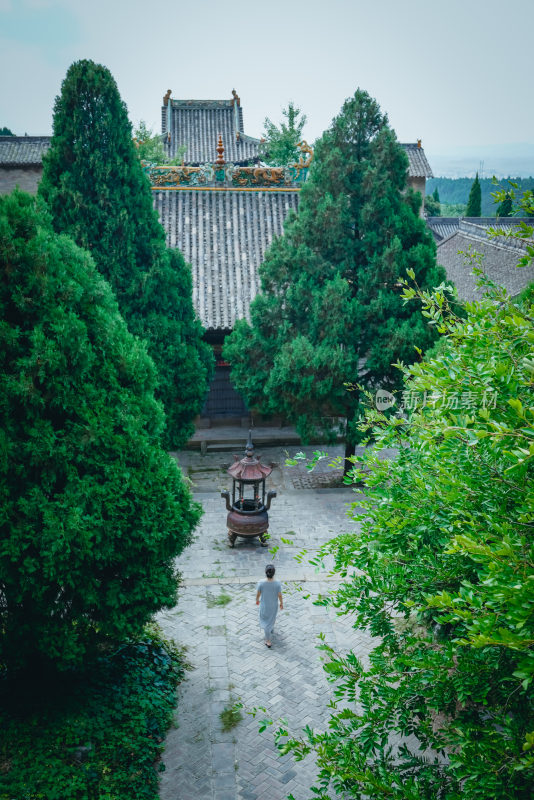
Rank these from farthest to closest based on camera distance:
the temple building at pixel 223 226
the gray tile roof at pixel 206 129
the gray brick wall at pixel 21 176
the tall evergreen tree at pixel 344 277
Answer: the gray tile roof at pixel 206 129
the gray brick wall at pixel 21 176
the temple building at pixel 223 226
the tall evergreen tree at pixel 344 277

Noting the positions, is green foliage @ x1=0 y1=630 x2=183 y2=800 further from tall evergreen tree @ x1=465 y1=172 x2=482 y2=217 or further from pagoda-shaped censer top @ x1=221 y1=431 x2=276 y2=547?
tall evergreen tree @ x1=465 y1=172 x2=482 y2=217

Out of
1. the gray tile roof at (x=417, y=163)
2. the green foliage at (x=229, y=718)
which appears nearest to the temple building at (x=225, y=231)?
the green foliage at (x=229, y=718)

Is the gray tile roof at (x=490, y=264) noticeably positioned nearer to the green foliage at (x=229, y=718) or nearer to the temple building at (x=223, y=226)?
the temple building at (x=223, y=226)

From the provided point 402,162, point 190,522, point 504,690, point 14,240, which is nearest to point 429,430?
point 504,690

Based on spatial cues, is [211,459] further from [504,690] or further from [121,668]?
[504,690]

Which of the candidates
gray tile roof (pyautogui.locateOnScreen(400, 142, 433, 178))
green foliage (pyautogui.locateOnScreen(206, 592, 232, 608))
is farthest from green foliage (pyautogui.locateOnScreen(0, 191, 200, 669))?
gray tile roof (pyautogui.locateOnScreen(400, 142, 433, 178))

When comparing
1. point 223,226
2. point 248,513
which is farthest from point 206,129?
point 248,513

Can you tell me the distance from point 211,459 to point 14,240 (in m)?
10.4

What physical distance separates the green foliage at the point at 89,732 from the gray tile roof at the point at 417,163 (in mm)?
30930

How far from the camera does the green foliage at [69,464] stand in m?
6.08

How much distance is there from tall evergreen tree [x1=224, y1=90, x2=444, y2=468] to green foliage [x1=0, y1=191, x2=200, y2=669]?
6.51m

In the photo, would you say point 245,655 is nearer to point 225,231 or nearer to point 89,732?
point 89,732

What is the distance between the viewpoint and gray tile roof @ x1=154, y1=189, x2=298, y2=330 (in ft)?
53.6

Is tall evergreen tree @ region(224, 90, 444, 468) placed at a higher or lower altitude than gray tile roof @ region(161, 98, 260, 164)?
lower
